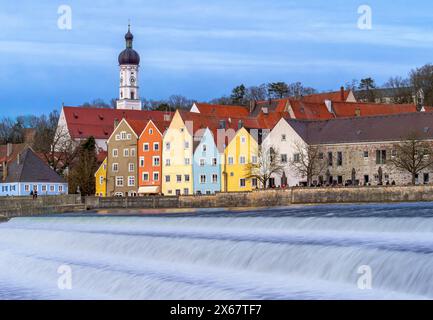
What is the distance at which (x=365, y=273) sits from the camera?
28922mm

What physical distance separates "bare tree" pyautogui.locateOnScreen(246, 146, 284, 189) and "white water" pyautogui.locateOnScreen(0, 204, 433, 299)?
4119cm

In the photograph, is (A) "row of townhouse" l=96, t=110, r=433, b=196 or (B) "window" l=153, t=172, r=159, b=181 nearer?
(A) "row of townhouse" l=96, t=110, r=433, b=196

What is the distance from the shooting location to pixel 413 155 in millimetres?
79000

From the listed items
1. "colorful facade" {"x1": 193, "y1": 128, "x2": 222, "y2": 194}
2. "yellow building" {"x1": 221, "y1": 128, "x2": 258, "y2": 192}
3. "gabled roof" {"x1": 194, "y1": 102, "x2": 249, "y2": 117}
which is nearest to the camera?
"yellow building" {"x1": 221, "y1": 128, "x2": 258, "y2": 192}

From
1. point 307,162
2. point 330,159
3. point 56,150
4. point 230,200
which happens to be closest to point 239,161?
point 307,162

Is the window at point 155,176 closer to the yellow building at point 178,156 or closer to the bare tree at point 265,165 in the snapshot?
the yellow building at point 178,156

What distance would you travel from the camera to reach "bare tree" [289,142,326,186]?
88125 mm

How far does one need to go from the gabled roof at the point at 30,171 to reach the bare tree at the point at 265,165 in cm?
2352

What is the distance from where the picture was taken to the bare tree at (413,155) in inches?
3118

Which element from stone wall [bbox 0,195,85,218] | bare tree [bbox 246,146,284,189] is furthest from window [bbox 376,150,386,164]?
stone wall [bbox 0,195,85,218]

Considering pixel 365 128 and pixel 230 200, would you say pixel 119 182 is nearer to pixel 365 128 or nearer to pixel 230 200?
pixel 230 200

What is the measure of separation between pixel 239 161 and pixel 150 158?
41.6 feet

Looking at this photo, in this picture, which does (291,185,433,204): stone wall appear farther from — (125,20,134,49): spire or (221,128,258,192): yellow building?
(125,20,134,49): spire
